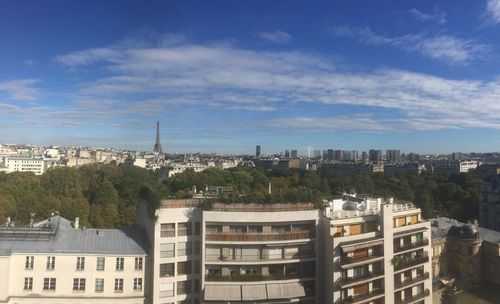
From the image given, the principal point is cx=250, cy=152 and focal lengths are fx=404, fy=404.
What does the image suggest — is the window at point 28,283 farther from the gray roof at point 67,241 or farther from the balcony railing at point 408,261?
the balcony railing at point 408,261

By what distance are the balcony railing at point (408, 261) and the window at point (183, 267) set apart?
67.6 ft

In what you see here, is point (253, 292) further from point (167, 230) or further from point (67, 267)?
point (67, 267)

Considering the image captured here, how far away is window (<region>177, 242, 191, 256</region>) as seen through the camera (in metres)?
37.9

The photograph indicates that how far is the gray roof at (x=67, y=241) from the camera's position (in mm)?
35969

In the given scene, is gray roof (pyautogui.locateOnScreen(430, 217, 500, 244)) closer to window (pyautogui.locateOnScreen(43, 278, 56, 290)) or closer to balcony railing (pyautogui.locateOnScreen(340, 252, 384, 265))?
balcony railing (pyautogui.locateOnScreen(340, 252, 384, 265))

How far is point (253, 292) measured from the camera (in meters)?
37.2

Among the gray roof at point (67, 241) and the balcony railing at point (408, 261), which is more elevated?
the gray roof at point (67, 241)

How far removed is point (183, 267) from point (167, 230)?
392 centimetres

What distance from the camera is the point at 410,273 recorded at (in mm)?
43625

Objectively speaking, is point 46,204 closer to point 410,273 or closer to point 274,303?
point 274,303

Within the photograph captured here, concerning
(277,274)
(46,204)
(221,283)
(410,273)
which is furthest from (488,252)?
(46,204)

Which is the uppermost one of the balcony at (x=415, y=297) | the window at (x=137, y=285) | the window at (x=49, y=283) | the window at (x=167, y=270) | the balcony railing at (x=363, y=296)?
the window at (x=167, y=270)

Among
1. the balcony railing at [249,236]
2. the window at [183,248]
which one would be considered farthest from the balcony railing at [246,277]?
the balcony railing at [249,236]

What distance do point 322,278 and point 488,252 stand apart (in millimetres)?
34443
